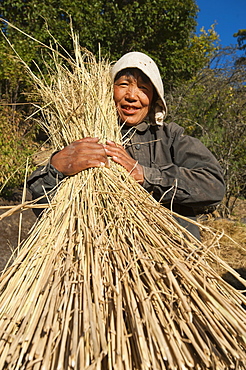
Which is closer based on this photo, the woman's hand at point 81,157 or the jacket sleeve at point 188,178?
the woman's hand at point 81,157

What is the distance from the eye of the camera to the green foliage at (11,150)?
4.81 metres

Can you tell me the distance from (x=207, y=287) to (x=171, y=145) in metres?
0.96

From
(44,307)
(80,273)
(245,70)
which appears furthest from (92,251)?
(245,70)

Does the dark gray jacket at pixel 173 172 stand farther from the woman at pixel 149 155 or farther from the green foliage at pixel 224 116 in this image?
the green foliage at pixel 224 116

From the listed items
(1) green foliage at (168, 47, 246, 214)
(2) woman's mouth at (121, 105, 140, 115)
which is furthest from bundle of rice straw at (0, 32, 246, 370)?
(1) green foliage at (168, 47, 246, 214)

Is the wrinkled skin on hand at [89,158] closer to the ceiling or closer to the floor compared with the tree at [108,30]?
closer to the floor

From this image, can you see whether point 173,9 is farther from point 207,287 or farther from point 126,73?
point 207,287

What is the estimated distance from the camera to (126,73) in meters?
1.57

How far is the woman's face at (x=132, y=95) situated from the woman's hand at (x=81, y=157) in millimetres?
363

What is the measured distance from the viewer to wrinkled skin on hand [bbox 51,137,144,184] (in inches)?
48.3

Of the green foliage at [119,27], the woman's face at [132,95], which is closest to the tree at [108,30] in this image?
the green foliage at [119,27]

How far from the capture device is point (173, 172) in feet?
4.66

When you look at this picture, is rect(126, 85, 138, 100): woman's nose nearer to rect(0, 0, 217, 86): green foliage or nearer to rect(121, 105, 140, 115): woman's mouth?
rect(121, 105, 140, 115): woman's mouth

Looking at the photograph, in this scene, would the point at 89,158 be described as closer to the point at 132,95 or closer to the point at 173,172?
the point at 173,172
